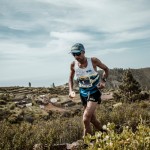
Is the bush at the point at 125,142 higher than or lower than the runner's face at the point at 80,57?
lower

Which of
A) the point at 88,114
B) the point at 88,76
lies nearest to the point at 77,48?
the point at 88,76

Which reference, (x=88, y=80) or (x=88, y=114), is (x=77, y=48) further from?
(x=88, y=114)

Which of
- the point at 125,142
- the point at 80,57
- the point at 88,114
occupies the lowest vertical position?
the point at 88,114

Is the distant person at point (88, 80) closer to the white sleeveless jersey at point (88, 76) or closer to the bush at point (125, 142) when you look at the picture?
the white sleeveless jersey at point (88, 76)

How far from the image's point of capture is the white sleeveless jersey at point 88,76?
7117mm

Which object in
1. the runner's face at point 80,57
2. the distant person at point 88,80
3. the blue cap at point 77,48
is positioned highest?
the blue cap at point 77,48

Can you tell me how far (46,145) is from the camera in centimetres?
685

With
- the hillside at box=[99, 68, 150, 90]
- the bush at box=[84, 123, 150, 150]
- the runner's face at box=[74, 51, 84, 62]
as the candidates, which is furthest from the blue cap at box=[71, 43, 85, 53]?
the hillside at box=[99, 68, 150, 90]

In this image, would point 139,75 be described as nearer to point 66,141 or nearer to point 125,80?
point 125,80

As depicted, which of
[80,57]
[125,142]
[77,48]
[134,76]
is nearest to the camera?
[125,142]

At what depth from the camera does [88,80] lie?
7117 mm

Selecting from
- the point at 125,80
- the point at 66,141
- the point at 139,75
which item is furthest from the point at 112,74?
the point at 66,141

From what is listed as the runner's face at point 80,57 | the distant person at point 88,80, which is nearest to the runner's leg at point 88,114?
the distant person at point 88,80

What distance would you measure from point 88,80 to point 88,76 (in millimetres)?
86
